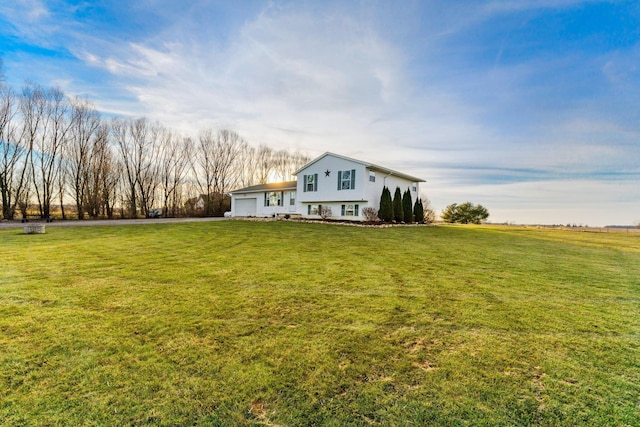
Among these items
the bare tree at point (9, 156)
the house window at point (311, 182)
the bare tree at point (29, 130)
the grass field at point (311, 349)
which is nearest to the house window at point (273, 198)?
the house window at point (311, 182)

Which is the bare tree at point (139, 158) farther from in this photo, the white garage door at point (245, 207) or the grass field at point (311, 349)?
the grass field at point (311, 349)

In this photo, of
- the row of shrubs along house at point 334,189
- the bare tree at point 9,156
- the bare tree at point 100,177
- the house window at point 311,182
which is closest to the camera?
the row of shrubs along house at point 334,189

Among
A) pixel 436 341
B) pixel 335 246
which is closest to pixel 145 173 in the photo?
pixel 335 246

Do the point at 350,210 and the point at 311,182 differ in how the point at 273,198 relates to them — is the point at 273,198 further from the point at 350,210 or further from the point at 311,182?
the point at 350,210

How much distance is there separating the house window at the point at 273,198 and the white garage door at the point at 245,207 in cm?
169

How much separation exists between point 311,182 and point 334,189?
2.54 metres

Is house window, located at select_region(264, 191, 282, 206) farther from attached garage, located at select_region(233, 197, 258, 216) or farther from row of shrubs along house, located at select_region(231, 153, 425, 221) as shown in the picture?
attached garage, located at select_region(233, 197, 258, 216)

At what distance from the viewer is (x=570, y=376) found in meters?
2.48

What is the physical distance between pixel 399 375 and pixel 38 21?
1547 cm

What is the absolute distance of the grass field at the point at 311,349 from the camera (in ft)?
6.77

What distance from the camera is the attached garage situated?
2794 cm

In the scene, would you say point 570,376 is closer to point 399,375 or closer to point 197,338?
point 399,375

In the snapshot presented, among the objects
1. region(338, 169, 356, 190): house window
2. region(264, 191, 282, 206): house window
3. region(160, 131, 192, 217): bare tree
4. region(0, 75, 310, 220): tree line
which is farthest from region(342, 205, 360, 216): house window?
region(160, 131, 192, 217): bare tree

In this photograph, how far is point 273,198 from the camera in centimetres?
2677
